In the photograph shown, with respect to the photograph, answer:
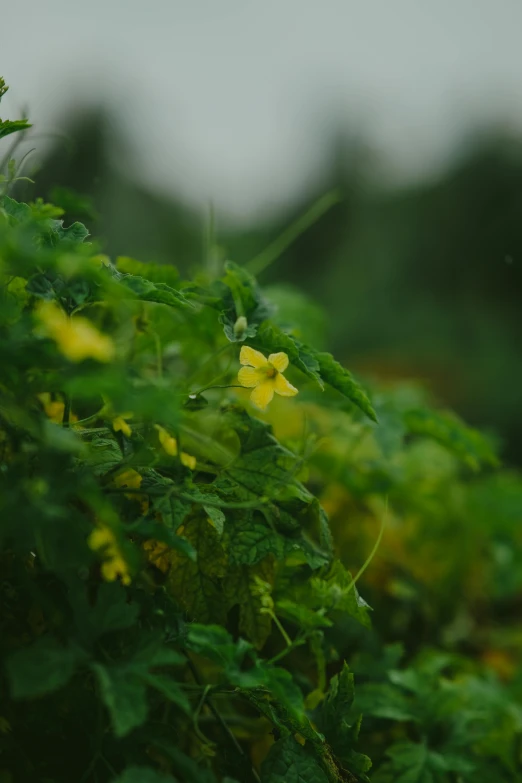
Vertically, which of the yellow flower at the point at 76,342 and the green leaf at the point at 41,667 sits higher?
the yellow flower at the point at 76,342

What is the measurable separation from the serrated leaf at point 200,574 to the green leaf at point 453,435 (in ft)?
1.53

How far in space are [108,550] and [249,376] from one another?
217 millimetres

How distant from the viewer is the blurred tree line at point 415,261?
160 inches

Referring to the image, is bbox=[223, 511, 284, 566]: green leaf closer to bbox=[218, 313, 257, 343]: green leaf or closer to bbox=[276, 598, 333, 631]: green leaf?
bbox=[276, 598, 333, 631]: green leaf

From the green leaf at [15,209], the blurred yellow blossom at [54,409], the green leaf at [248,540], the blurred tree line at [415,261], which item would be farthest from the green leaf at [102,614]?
the blurred tree line at [415,261]

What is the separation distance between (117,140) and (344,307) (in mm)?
2127

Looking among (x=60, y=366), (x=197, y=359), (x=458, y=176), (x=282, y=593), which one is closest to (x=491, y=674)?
(x=282, y=593)

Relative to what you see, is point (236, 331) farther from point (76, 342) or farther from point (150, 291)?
point (76, 342)

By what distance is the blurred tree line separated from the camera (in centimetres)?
406

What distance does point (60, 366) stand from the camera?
502mm

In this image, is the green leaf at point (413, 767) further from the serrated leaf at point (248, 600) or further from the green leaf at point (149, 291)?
the green leaf at point (149, 291)

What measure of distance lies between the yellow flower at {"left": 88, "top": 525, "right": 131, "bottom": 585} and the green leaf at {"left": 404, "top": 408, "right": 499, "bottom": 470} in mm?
594

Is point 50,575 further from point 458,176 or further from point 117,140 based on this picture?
point 458,176

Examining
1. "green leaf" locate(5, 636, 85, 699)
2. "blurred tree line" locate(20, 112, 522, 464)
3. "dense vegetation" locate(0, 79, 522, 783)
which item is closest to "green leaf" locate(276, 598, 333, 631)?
"dense vegetation" locate(0, 79, 522, 783)
